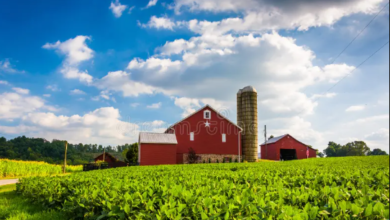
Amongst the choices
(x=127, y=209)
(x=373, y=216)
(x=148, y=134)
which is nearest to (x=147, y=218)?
(x=127, y=209)

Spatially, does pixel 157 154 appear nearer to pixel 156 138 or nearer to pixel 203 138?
pixel 156 138

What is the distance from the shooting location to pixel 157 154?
34062mm

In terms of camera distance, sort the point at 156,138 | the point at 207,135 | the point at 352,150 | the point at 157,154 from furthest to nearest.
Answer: the point at 352,150 < the point at 207,135 < the point at 156,138 < the point at 157,154

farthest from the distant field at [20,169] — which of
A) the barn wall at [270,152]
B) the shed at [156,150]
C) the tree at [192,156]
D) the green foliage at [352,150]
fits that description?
the green foliage at [352,150]

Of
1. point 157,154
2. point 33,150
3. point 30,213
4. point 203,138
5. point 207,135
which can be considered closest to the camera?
point 30,213

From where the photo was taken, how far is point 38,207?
927cm

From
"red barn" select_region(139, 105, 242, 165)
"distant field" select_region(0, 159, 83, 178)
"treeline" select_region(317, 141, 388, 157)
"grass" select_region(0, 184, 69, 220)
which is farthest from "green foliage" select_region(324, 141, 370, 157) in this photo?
"grass" select_region(0, 184, 69, 220)

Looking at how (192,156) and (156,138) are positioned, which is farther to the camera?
(192,156)

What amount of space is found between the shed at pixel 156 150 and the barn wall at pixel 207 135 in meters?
2.06

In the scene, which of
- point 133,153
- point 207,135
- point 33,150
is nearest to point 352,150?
point 207,135

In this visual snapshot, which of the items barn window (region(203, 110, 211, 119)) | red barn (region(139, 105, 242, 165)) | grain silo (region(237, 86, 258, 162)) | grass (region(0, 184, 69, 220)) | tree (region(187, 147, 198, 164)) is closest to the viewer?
grass (region(0, 184, 69, 220))

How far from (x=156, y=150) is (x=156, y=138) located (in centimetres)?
161

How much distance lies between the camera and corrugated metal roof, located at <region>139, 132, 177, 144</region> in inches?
1340

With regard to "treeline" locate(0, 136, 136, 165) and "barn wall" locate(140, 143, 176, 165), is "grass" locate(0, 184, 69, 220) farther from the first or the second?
"treeline" locate(0, 136, 136, 165)
